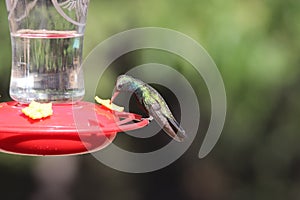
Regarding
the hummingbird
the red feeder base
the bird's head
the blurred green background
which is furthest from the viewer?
the blurred green background

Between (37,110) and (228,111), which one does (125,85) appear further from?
(228,111)

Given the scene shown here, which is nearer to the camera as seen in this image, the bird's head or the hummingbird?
the hummingbird

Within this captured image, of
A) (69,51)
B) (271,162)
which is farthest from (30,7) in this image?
(271,162)

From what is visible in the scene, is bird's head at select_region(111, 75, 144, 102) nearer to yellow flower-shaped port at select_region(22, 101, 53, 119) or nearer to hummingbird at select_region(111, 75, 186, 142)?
hummingbird at select_region(111, 75, 186, 142)

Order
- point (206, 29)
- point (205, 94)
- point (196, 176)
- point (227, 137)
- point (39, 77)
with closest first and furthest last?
point (39, 77) → point (206, 29) → point (205, 94) → point (227, 137) → point (196, 176)

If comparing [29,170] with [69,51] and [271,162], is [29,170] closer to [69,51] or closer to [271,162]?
[271,162]

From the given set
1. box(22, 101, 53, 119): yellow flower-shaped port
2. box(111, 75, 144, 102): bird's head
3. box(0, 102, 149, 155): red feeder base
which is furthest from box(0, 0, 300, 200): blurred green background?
box(22, 101, 53, 119): yellow flower-shaped port
